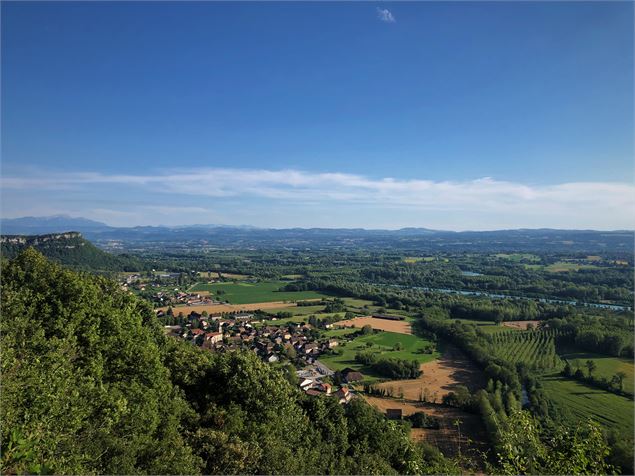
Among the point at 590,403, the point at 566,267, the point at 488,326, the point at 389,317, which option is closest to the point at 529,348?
the point at 488,326

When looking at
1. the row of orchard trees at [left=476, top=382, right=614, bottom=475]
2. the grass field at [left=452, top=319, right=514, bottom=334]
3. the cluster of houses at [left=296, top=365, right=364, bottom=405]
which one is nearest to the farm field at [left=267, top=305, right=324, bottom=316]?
the grass field at [left=452, top=319, right=514, bottom=334]

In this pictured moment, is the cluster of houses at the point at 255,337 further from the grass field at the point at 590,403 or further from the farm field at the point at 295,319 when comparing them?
the grass field at the point at 590,403

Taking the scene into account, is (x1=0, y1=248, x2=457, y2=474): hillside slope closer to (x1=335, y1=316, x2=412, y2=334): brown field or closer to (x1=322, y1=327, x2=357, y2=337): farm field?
(x1=322, y1=327, x2=357, y2=337): farm field

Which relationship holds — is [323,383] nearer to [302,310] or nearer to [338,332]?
[338,332]

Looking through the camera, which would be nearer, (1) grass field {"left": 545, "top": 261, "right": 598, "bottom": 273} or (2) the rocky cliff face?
(2) the rocky cliff face

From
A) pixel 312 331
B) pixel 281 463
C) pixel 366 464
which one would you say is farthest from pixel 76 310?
pixel 312 331

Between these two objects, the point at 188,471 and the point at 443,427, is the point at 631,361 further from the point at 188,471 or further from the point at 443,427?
the point at 188,471

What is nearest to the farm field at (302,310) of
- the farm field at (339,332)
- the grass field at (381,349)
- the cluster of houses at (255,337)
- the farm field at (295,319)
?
the farm field at (295,319)
